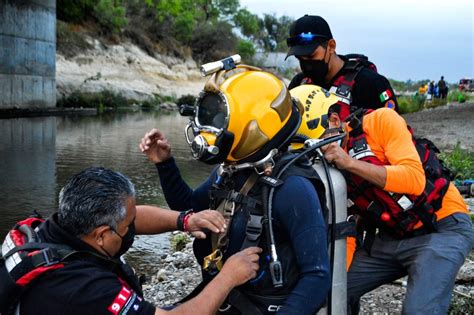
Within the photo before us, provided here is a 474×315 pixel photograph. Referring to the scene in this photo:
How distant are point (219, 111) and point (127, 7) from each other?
4484 centimetres

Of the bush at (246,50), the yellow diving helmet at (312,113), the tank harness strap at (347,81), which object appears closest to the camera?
the yellow diving helmet at (312,113)

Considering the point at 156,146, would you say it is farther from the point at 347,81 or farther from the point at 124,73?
the point at 124,73

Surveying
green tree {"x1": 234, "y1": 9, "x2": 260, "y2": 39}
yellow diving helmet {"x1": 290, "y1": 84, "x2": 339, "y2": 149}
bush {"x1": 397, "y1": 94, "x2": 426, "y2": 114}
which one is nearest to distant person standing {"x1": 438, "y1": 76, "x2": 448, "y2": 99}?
bush {"x1": 397, "y1": 94, "x2": 426, "y2": 114}

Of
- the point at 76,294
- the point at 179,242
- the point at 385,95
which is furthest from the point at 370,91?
the point at 179,242

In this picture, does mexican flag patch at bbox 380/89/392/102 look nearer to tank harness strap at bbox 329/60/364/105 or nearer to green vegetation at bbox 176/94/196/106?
tank harness strap at bbox 329/60/364/105

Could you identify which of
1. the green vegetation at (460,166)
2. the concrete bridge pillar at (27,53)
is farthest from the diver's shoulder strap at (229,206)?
the concrete bridge pillar at (27,53)

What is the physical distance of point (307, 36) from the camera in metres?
3.88

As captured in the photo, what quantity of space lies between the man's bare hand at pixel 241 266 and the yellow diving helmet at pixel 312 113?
2.41 ft

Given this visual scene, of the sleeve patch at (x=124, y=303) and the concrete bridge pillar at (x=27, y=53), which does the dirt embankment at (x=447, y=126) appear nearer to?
the sleeve patch at (x=124, y=303)

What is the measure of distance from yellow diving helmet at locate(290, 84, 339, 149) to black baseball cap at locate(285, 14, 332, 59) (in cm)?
69

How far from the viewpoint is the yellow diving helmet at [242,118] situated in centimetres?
239

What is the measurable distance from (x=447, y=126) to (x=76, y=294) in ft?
58.4

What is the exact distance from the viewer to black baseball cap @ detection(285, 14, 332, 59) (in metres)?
3.87

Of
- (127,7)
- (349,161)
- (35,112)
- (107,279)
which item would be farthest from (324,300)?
(127,7)
